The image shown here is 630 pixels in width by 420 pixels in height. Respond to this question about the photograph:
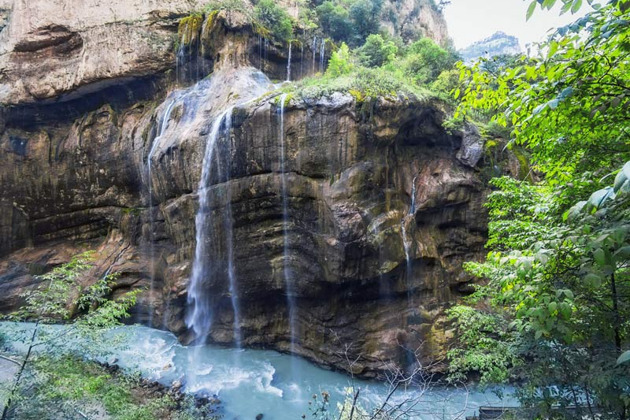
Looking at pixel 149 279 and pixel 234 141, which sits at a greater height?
pixel 234 141

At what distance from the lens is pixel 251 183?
43.0ft

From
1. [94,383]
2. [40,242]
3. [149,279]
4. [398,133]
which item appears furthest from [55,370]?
[40,242]

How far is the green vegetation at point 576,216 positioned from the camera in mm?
2312

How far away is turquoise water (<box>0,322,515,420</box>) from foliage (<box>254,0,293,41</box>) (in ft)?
50.9

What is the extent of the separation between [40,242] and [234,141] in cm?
1249

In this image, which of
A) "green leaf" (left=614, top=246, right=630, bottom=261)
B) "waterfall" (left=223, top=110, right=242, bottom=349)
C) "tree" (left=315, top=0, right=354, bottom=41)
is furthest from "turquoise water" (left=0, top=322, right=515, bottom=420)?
"tree" (left=315, top=0, right=354, bottom=41)

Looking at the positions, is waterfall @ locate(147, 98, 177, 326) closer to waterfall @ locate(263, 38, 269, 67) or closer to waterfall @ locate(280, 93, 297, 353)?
waterfall @ locate(263, 38, 269, 67)

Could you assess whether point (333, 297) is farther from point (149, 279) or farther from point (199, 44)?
point (199, 44)

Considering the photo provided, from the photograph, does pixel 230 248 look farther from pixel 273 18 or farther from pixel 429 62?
pixel 429 62

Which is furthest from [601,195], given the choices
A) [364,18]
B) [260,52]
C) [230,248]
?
[364,18]

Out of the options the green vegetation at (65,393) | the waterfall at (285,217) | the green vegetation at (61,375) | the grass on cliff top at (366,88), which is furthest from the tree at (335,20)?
the green vegetation at (65,393)

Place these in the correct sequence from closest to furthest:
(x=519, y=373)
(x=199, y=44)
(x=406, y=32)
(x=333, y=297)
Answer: (x=519, y=373), (x=333, y=297), (x=199, y=44), (x=406, y=32)

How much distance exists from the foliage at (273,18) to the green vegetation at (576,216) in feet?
58.0

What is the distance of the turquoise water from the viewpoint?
33.1 feet
